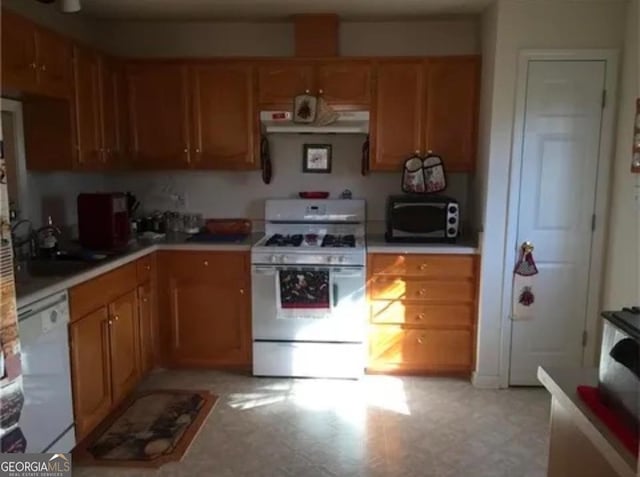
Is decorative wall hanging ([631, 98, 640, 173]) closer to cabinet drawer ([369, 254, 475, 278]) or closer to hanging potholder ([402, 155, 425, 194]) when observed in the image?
cabinet drawer ([369, 254, 475, 278])

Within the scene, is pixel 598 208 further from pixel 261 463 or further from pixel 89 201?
pixel 89 201

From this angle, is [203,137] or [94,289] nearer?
[94,289]

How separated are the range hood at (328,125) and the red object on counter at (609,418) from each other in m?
2.57

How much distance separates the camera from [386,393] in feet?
10.8

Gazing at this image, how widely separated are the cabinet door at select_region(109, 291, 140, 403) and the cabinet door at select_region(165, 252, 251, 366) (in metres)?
0.41

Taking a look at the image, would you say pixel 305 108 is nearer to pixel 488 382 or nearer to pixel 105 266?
pixel 105 266

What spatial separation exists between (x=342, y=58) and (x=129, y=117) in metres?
1.55

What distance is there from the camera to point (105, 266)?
2.73 m

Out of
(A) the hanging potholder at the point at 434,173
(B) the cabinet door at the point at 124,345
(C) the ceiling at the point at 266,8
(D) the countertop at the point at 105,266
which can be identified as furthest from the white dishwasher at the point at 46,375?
(A) the hanging potholder at the point at 434,173

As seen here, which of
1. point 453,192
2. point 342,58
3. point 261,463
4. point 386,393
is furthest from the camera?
point 453,192

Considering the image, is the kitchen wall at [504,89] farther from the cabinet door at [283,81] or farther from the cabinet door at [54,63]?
the cabinet door at [54,63]

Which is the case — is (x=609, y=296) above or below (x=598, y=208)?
below

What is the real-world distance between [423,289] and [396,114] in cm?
120

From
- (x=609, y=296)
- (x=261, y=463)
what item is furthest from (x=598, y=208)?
(x=261, y=463)
